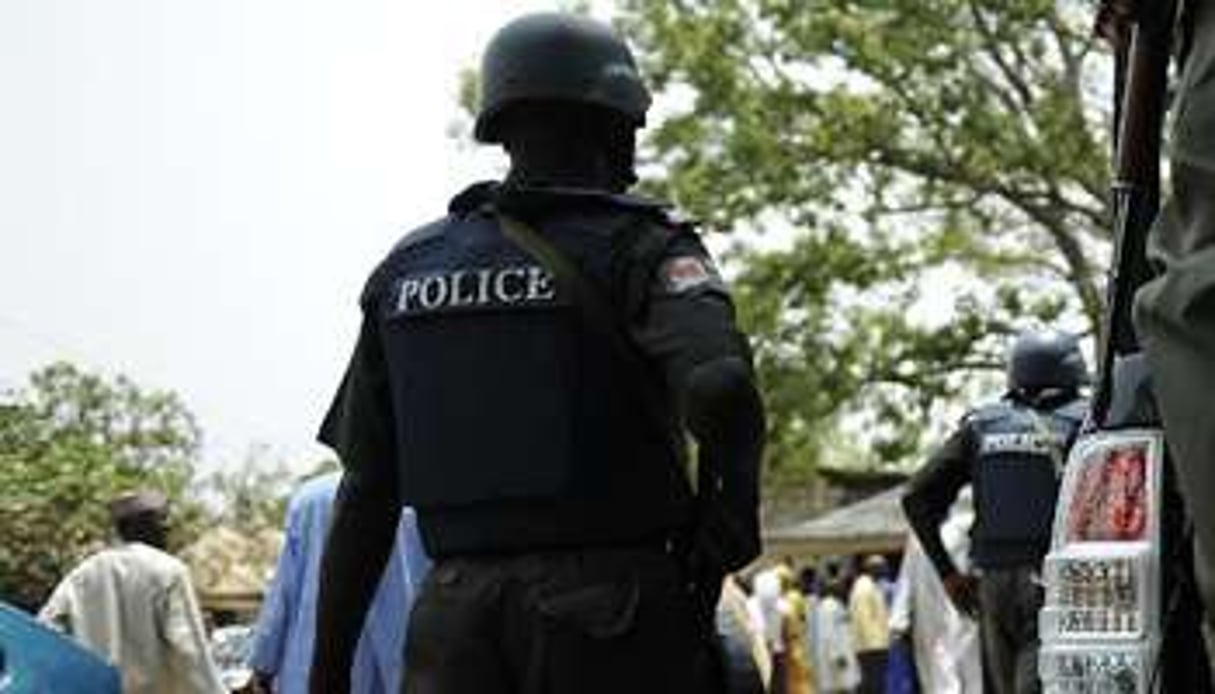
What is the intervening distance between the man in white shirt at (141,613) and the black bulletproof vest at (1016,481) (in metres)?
3.75

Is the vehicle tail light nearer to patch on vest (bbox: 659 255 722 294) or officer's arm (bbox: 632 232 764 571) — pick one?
officer's arm (bbox: 632 232 764 571)

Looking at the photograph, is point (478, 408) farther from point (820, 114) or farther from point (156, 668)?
point (820, 114)

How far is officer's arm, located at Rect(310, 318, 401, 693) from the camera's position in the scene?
4688 millimetres

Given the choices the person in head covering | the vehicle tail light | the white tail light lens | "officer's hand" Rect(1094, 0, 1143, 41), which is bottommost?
the person in head covering

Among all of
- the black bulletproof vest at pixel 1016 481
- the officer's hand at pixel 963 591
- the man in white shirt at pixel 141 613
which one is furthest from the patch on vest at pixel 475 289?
the man in white shirt at pixel 141 613

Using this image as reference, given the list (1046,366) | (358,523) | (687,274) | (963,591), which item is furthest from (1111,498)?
(963,591)

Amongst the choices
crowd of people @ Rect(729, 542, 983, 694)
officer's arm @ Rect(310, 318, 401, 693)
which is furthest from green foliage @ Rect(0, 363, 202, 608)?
officer's arm @ Rect(310, 318, 401, 693)

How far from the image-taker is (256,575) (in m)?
Answer: 44.6

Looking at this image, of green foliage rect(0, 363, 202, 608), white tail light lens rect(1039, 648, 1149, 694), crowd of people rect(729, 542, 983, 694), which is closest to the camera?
white tail light lens rect(1039, 648, 1149, 694)

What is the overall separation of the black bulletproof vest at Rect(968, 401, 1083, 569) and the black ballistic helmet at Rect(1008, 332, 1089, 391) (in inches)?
4.0

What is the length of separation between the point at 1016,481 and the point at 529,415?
543 centimetres

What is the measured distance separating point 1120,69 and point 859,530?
48003 mm

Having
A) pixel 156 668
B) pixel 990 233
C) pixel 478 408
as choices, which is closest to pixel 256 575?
pixel 990 233

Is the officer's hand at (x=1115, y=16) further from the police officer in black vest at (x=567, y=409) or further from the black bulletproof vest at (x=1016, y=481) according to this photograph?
the black bulletproof vest at (x=1016, y=481)
